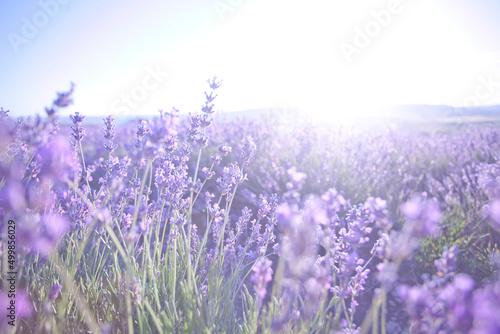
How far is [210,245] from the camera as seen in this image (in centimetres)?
291

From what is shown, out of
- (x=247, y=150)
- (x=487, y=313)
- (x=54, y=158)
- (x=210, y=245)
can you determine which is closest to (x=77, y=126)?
(x=54, y=158)

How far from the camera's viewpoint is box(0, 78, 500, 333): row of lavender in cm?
98

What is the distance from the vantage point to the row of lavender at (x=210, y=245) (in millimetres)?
979

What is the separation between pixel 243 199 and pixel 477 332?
2901 millimetres

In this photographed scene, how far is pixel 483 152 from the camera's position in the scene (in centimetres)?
500

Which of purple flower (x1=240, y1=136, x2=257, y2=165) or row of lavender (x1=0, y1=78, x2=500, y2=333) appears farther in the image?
purple flower (x1=240, y1=136, x2=257, y2=165)

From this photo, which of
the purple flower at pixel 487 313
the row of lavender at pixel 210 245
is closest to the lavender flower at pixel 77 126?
the row of lavender at pixel 210 245

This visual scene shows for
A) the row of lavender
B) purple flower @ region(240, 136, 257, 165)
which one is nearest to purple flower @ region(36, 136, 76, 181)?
the row of lavender

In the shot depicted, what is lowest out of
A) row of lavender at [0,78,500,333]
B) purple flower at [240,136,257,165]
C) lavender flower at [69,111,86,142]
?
row of lavender at [0,78,500,333]

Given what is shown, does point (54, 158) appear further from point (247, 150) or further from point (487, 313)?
point (487, 313)

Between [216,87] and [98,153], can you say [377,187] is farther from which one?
[98,153]

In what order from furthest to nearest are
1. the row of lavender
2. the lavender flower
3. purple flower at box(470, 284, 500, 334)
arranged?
the lavender flower, the row of lavender, purple flower at box(470, 284, 500, 334)

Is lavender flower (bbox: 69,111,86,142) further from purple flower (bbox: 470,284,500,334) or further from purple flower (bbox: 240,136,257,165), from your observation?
purple flower (bbox: 470,284,500,334)

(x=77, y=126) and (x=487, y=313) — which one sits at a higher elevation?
(x=77, y=126)
